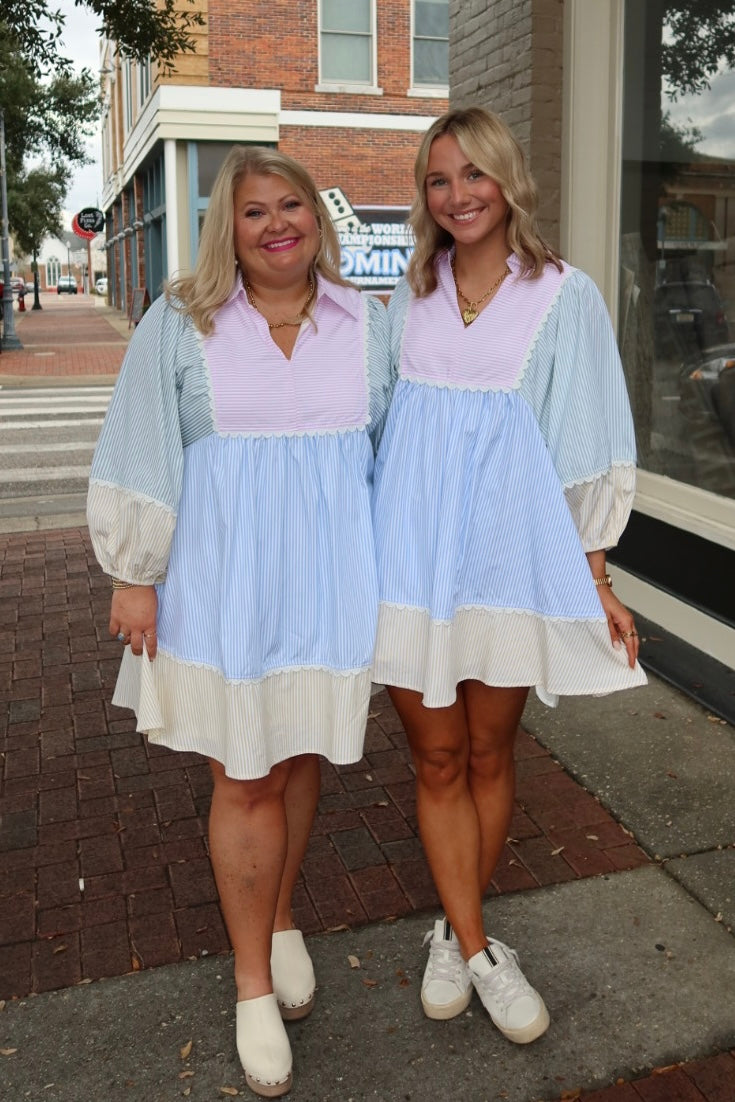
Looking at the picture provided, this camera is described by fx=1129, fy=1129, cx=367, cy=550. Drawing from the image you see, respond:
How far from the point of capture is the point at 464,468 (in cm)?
241

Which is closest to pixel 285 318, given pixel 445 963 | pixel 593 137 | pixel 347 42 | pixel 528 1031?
pixel 445 963

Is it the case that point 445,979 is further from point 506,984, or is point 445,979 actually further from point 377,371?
point 377,371

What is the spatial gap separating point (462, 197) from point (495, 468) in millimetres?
579

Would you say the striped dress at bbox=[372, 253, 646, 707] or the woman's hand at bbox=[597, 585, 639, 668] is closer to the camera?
the striped dress at bbox=[372, 253, 646, 707]

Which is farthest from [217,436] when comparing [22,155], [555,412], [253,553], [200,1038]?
[22,155]

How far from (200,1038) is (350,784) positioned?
1414mm

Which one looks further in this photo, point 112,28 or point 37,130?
A: point 37,130

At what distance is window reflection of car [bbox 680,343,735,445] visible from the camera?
5.34 meters

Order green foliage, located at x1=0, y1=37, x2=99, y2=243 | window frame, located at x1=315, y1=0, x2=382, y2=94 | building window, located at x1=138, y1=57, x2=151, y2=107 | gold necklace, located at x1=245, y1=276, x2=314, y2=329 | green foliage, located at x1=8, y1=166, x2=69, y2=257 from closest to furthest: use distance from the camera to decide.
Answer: gold necklace, located at x1=245, y1=276, x2=314, y2=329 → green foliage, located at x1=0, y1=37, x2=99, y2=243 → window frame, located at x1=315, y1=0, x2=382, y2=94 → building window, located at x1=138, y1=57, x2=151, y2=107 → green foliage, located at x1=8, y1=166, x2=69, y2=257

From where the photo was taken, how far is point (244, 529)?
2.33 m

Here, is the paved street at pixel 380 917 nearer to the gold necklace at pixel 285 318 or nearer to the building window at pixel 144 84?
the gold necklace at pixel 285 318

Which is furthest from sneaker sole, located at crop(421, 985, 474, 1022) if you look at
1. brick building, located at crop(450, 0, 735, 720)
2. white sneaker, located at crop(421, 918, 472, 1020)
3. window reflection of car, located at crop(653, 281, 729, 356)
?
window reflection of car, located at crop(653, 281, 729, 356)

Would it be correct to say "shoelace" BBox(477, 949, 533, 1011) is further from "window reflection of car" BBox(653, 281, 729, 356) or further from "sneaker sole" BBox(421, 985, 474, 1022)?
"window reflection of car" BBox(653, 281, 729, 356)

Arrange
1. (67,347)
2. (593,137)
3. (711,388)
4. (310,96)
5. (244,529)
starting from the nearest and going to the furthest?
(244,529) → (711,388) → (593,137) → (310,96) → (67,347)
